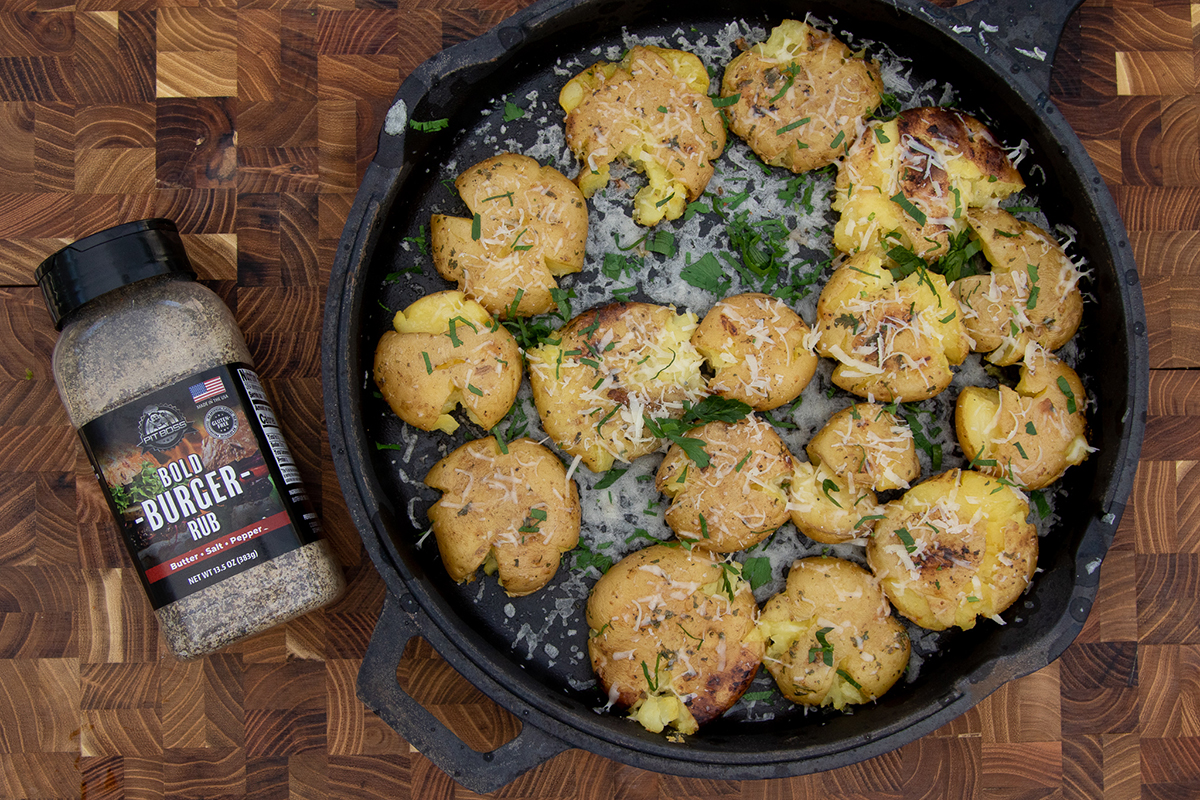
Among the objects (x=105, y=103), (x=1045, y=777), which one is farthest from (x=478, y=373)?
(x=1045, y=777)

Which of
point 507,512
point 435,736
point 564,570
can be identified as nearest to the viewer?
point 435,736

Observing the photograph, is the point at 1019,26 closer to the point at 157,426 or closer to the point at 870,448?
the point at 870,448

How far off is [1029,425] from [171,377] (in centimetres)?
173

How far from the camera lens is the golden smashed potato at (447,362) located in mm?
1529

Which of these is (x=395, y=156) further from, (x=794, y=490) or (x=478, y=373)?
(x=794, y=490)

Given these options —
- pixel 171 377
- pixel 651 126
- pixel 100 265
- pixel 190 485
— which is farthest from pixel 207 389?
pixel 651 126

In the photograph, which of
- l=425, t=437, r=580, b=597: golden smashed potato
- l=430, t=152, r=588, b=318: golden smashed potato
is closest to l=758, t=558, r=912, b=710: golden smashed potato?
l=425, t=437, r=580, b=597: golden smashed potato

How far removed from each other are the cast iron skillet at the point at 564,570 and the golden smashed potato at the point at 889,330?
33 cm

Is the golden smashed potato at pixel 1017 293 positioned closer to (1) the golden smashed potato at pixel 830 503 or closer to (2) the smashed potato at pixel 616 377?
(1) the golden smashed potato at pixel 830 503

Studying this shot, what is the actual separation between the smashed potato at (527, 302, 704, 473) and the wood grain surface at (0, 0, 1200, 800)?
1.91ft

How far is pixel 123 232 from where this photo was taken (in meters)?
1.47

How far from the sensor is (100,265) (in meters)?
1.45

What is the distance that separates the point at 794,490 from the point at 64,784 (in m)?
1.81

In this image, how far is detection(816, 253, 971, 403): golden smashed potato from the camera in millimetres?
1509
